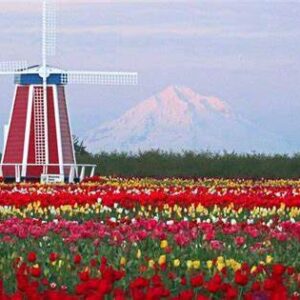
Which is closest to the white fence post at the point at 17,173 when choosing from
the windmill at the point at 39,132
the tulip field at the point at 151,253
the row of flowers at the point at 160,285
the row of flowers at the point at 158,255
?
the windmill at the point at 39,132

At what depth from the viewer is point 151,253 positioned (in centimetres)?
845

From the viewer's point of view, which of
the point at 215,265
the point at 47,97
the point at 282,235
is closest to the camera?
the point at 215,265

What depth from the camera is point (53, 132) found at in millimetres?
30203

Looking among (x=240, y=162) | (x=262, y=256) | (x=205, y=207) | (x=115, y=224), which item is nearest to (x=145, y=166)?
(x=240, y=162)

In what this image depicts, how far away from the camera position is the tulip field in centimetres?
613

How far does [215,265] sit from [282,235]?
1810 millimetres

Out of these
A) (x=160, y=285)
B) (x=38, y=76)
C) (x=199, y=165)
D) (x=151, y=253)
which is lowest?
(x=199, y=165)

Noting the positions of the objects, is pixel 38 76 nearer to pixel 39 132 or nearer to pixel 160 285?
pixel 39 132

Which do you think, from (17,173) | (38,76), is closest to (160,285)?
(17,173)

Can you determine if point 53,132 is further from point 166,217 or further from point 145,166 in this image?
point 166,217

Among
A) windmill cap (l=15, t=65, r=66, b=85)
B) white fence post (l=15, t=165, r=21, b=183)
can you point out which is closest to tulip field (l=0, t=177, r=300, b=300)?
white fence post (l=15, t=165, r=21, b=183)

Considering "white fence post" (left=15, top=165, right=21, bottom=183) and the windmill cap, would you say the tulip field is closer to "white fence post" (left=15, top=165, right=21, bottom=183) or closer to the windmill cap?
"white fence post" (left=15, top=165, right=21, bottom=183)

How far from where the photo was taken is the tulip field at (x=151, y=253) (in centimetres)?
613

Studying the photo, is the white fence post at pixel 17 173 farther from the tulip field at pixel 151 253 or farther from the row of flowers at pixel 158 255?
the row of flowers at pixel 158 255
